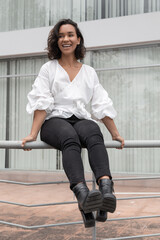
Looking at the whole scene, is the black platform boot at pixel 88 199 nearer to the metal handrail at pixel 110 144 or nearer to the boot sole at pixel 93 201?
the boot sole at pixel 93 201

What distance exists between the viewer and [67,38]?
2.80 metres

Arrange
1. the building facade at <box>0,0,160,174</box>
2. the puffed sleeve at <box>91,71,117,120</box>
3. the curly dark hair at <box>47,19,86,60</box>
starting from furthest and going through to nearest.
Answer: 1. the building facade at <box>0,0,160,174</box>
2. the curly dark hair at <box>47,19,86,60</box>
3. the puffed sleeve at <box>91,71,117,120</box>

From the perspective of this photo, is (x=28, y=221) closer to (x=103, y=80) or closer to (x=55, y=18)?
(x=103, y=80)

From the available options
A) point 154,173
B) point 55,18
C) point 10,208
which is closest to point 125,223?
point 10,208

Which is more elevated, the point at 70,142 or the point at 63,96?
the point at 63,96

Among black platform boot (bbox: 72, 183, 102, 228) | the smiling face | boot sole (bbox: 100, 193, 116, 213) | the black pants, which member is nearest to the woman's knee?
the black pants

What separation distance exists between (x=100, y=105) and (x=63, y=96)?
1.11 ft

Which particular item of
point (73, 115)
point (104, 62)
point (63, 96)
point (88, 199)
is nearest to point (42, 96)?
point (63, 96)

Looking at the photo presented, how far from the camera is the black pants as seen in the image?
87.7 inches

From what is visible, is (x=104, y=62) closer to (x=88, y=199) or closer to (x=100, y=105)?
(x=100, y=105)

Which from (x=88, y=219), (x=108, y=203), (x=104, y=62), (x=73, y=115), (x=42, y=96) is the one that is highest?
(x=104, y=62)

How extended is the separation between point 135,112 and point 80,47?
472cm

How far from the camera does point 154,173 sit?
284 inches

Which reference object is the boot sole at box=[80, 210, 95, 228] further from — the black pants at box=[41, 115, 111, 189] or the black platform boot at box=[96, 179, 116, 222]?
the black pants at box=[41, 115, 111, 189]
